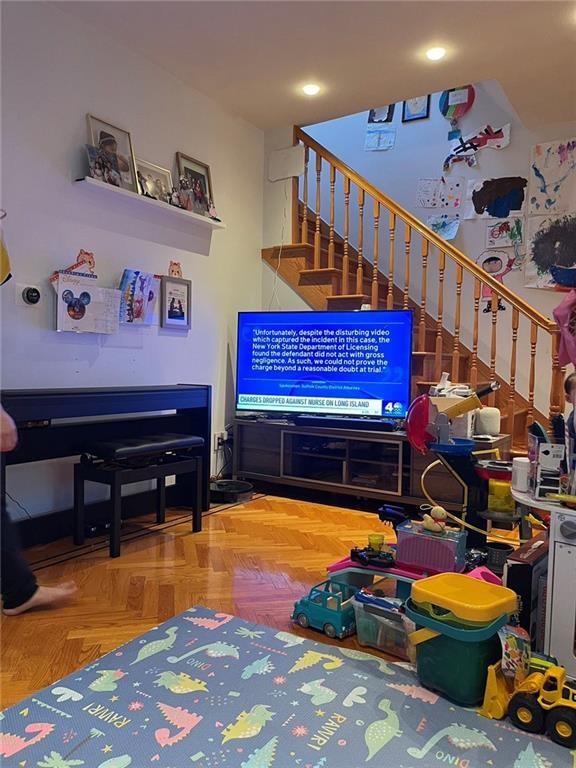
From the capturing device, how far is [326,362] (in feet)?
12.3

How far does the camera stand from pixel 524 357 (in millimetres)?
4234

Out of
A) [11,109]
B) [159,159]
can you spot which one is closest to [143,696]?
[11,109]

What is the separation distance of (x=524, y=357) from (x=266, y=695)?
11.1 ft

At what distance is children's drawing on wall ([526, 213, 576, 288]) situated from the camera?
158 inches

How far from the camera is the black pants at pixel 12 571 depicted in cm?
174

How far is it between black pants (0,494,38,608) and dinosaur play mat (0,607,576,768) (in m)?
0.39

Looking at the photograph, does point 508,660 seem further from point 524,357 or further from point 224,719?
point 524,357

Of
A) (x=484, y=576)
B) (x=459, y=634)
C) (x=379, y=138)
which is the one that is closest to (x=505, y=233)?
(x=379, y=138)

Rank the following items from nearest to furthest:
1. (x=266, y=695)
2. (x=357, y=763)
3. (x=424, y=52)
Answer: (x=357, y=763), (x=266, y=695), (x=424, y=52)

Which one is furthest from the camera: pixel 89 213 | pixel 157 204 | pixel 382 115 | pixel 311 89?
pixel 382 115

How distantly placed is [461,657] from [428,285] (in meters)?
3.41

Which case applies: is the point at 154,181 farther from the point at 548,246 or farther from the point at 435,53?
the point at 548,246

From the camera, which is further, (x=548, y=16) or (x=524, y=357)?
(x=524, y=357)

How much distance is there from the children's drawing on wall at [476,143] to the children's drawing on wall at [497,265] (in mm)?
735
